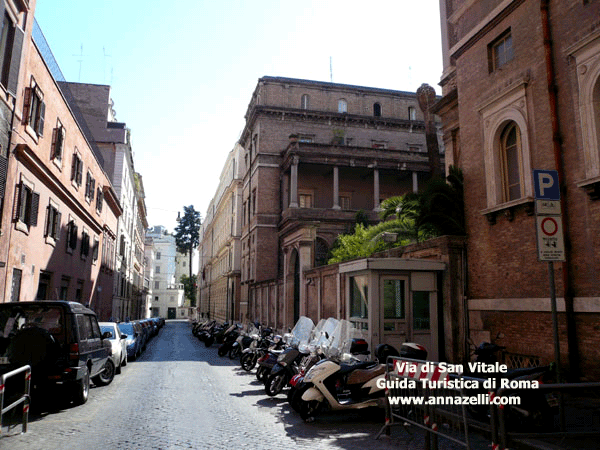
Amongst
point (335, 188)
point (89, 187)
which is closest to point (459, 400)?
point (89, 187)

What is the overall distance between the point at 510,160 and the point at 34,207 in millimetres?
14218

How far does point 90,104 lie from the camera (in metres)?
35.5

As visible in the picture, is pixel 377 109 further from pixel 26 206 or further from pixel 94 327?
pixel 94 327

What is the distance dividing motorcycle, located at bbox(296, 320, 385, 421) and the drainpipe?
3671mm

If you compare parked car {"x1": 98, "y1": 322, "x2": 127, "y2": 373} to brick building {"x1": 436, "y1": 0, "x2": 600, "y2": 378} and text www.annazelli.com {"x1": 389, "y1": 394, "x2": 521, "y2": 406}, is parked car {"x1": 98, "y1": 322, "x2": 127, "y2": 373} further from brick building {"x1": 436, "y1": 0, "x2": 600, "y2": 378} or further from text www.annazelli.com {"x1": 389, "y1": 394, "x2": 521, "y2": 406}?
brick building {"x1": 436, "y1": 0, "x2": 600, "y2": 378}

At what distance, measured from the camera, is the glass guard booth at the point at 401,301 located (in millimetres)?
11734

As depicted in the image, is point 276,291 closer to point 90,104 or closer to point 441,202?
point 441,202

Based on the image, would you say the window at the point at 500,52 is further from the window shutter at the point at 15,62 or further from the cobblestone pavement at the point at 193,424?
the window shutter at the point at 15,62

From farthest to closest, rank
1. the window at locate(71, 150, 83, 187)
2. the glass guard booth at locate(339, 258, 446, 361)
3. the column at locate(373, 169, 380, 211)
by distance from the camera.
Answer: the column at locate(373, 169, 380, 211), the window at locate(71, 150, 83, 187), the glass guard booth at locate(339, 258, 446, 361)

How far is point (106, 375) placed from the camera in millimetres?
11617

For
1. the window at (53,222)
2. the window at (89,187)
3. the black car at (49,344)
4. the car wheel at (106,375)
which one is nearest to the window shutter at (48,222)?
the window at (53,222)

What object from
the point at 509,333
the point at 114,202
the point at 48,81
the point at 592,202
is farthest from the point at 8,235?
the point at 114,202

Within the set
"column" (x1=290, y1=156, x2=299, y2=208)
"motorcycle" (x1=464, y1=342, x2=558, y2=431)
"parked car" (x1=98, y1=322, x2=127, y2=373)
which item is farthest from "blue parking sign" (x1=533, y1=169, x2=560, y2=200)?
"column" (x1=290, y1=156, x2=299, y2=208)

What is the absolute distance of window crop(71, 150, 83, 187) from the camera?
20.3 meters
